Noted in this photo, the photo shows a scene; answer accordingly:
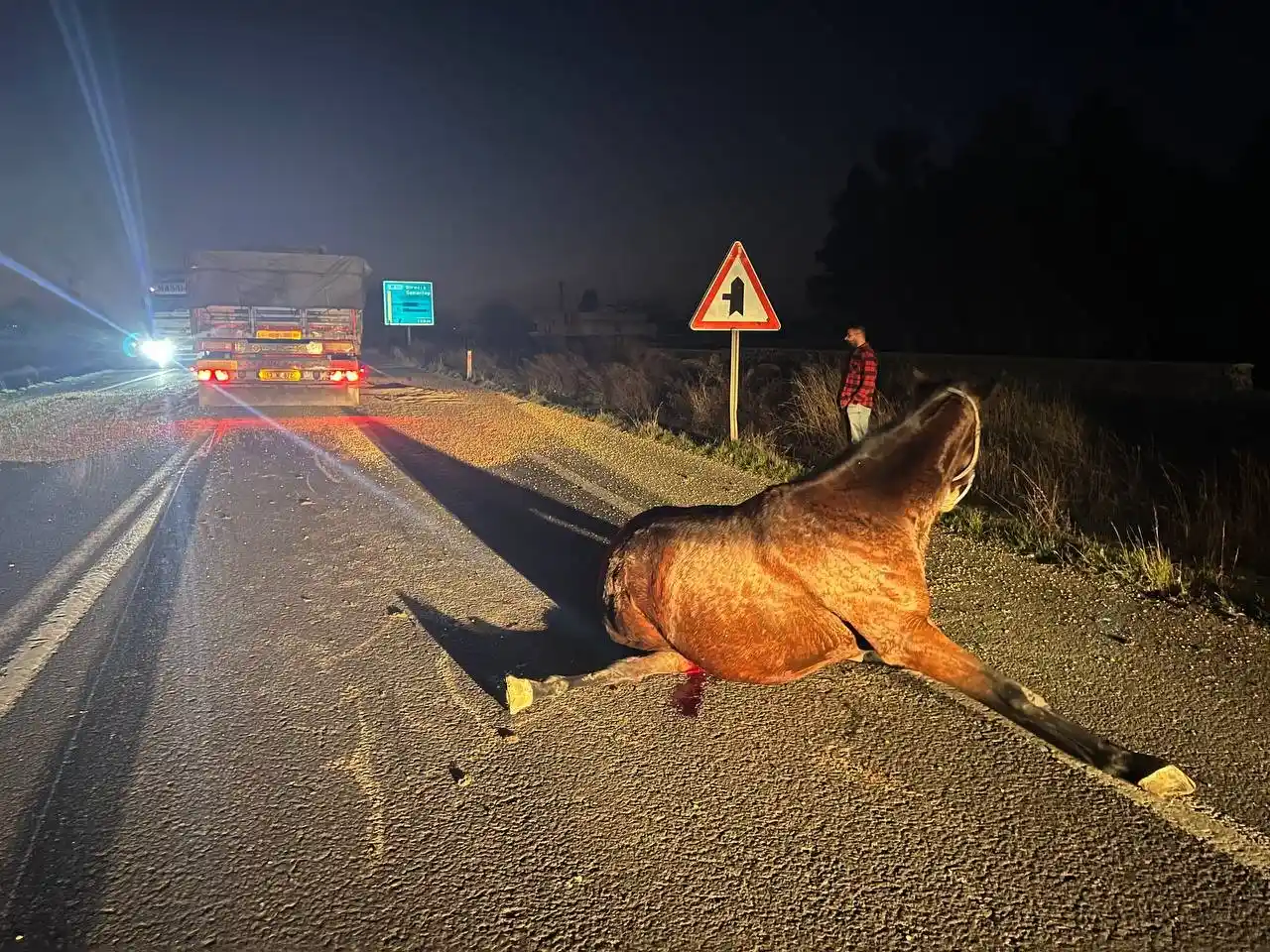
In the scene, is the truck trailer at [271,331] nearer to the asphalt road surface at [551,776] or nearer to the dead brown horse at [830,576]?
the asphalt road surface at [551,776]

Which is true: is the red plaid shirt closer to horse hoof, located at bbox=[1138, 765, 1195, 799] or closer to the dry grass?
the dry grass

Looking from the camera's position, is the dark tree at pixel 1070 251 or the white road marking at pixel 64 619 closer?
the white road marking at pixel 64 619

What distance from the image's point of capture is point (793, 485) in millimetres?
3867

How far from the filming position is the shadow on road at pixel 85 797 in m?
2.53

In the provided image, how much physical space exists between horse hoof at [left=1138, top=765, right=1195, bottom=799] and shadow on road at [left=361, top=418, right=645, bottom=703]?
2269 millimetres

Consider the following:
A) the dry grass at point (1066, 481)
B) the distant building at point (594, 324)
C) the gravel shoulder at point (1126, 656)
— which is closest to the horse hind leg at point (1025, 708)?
the gravel shoulder at point (1126, 656)

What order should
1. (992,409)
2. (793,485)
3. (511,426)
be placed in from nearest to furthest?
1. (793,485)
2. (992,409)
3. (511,426)

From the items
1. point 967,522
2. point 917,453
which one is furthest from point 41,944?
point 967,522

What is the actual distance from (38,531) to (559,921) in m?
6.50

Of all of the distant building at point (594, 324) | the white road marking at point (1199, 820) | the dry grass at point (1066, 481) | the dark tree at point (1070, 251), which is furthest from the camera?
the distant building at point (594, 324)

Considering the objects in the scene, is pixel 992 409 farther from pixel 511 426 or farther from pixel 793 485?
pixel 793 485

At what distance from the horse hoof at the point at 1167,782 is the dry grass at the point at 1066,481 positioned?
7.31 ft

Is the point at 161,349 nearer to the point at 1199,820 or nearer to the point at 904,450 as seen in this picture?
the point at 904,450

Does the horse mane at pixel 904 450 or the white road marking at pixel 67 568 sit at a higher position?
the horse mane at pixel 904 450
